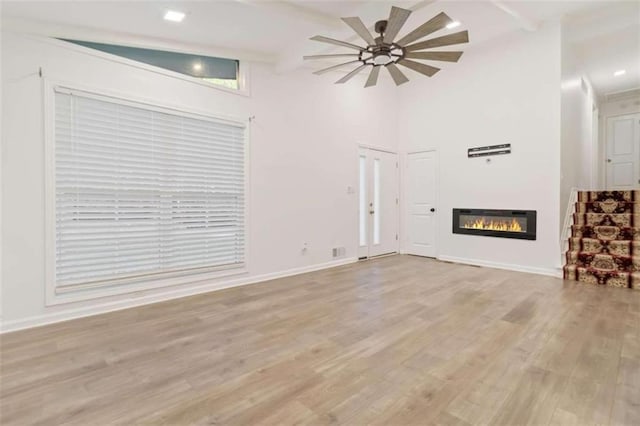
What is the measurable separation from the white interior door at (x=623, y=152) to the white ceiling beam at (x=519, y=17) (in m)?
5.78

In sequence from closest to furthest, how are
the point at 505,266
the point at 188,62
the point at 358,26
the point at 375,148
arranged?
the point at 358,26, the point at 188,62, the point at 505,266, the point at 375,148

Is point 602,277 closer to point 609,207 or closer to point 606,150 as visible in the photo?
point 609,207

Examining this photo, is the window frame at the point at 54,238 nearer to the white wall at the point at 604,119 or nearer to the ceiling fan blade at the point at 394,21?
the ceiling fan blade at the point at 394,21

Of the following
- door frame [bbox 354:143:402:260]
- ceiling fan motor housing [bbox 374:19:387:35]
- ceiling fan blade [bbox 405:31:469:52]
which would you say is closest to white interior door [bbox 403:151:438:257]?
door frame [bbox 354:143:402:260]

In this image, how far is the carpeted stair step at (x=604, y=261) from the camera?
4.54 m

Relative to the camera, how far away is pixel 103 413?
1828 mm

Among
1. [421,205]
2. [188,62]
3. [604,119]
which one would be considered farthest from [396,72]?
[604,119]

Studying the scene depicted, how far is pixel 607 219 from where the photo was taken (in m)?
5.29

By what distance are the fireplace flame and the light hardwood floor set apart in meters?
1.71

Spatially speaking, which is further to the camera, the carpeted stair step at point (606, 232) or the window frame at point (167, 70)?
the carpeted stair step at point (606, 232)

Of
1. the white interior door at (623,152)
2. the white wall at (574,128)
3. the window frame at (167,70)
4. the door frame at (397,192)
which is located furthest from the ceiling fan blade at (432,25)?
the white interior door at (623,152)

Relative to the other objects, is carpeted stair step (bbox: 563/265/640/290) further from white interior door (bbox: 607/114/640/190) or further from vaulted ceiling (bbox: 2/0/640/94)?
white interior door (bbox: 607/114/640/190)

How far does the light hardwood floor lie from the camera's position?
5.99 feet

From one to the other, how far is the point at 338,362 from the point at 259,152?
334cm
